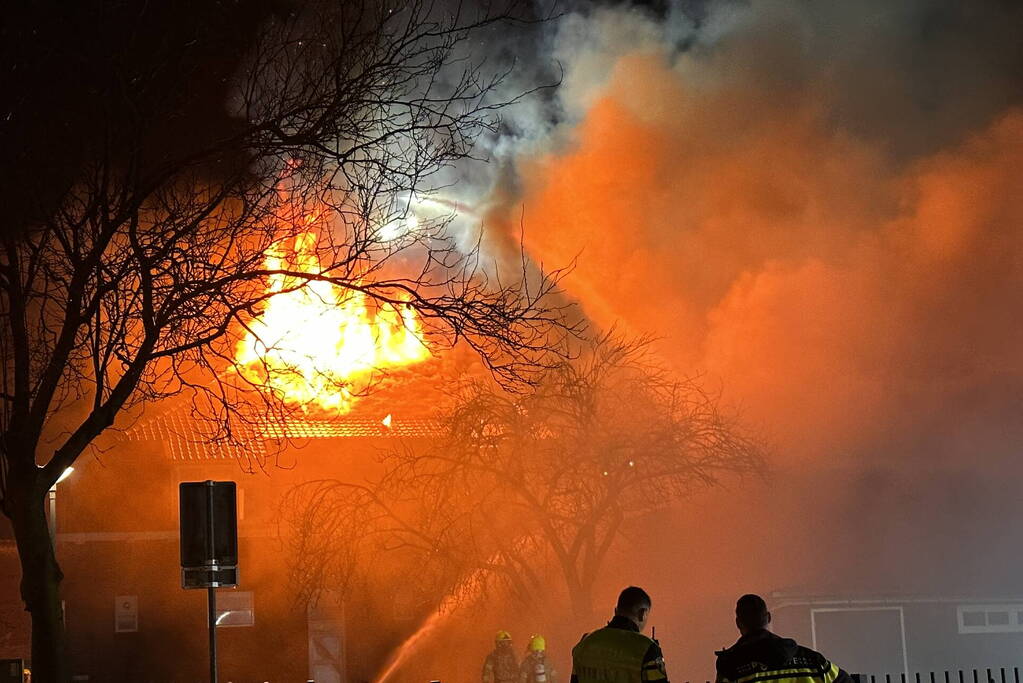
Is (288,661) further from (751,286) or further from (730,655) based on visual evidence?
(730,655)

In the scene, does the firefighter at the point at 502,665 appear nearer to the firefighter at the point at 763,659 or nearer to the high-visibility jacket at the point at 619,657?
the high-visibility jacket at the point at 619,657

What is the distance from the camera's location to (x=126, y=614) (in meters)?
28.0

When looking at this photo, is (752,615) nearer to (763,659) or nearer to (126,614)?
(763,659)

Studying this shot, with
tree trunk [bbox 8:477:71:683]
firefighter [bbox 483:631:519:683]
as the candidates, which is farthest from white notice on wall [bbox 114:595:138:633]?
tree trunk [bbox 8:477:71:683]

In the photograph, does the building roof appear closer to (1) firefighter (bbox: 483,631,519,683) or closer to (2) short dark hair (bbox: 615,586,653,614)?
(1) firefighter (bbox: 483,631,519,683)

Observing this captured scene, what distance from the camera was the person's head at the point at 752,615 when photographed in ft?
20.6

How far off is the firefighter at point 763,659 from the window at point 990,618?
1703cm

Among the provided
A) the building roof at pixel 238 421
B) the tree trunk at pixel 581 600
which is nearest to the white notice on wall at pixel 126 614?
the building roof at pixel 238 421

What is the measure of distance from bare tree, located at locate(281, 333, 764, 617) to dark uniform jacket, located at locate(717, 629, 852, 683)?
40.5 ft

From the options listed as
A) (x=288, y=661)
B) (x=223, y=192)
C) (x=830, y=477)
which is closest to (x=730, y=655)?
(x=223, y=192)

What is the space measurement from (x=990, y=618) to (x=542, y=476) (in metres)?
8.46

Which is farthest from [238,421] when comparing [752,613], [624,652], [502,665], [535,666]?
[752,613]

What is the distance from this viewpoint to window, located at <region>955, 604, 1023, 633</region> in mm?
21788

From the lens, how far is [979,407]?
2245 centimetres
